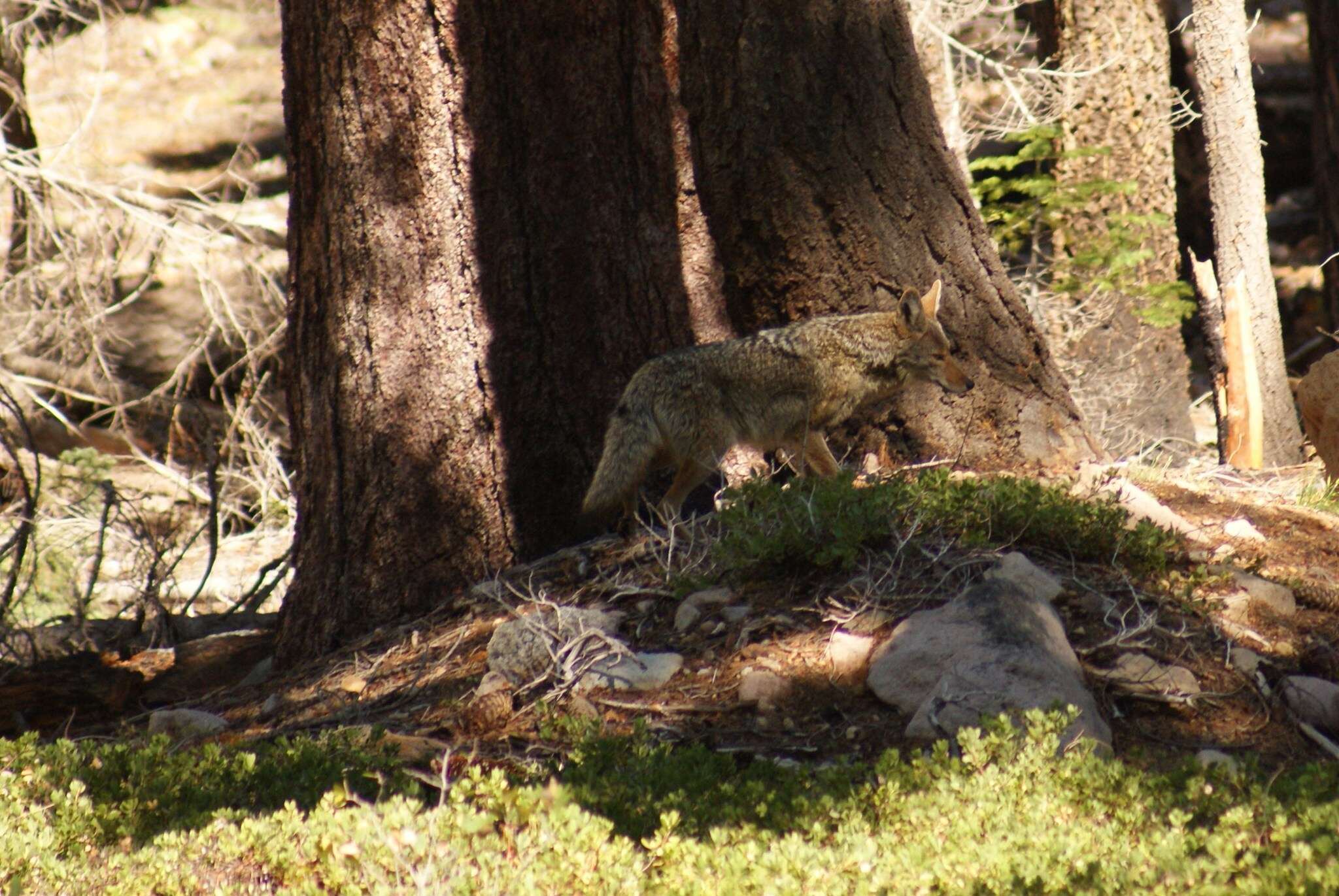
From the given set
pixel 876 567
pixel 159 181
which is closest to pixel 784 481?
pixel 876 567

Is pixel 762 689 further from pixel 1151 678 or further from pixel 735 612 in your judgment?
pixel 1151 678

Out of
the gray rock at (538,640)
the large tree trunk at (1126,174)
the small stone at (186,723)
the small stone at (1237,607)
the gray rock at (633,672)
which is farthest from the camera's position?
the large tree trunk at (1126,174)

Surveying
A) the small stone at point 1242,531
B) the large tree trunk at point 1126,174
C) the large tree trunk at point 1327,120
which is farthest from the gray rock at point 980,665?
the large tree trunk at point 1327,120

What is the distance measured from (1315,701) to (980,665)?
1.29m

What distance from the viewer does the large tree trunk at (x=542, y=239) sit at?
678cm

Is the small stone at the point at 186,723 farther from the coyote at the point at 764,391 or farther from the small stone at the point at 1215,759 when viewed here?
the small stone at the point at 1215,759

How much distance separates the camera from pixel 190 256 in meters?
12.8

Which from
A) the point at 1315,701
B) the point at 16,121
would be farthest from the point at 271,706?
the point at 16,121

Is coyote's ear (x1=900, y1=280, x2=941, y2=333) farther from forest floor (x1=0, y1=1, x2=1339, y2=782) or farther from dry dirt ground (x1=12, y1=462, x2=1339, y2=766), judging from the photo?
dry dirt ground (x1=12, y1=462, x2=1339, y2=766)

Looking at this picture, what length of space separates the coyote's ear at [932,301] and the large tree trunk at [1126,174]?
5.10 metres

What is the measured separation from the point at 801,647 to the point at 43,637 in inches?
227

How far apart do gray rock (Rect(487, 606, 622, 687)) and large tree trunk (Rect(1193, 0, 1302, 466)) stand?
24.4 ft

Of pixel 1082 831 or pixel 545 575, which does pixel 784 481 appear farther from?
pixel 1082 831

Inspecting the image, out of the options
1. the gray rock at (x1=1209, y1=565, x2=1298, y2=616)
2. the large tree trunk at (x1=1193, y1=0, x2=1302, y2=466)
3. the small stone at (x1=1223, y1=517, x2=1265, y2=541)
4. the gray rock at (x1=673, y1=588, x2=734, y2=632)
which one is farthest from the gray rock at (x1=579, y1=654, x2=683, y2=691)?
the large tree trunk at (x1=1193, y1=0, x2=1302, y2=466)
